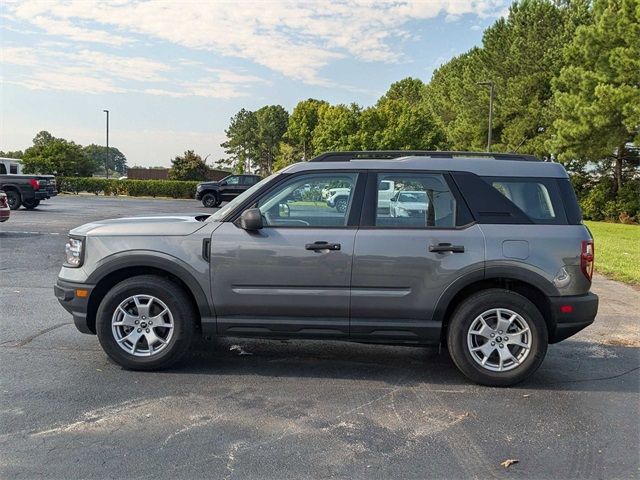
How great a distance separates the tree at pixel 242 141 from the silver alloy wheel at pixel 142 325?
8726cm

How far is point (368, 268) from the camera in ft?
15.4

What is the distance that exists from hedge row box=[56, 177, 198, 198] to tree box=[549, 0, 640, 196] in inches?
1142

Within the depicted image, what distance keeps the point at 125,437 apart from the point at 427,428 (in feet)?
6.60

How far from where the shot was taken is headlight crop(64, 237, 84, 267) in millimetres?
4965

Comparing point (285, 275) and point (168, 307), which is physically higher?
point (285, 275)

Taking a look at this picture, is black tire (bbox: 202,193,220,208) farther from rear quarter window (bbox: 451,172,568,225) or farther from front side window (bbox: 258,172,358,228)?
rear quarter window (bbox: 451,172,568,225)

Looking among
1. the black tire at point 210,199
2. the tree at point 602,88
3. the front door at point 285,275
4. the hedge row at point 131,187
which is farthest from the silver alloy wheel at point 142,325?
the hedge row at point 131,187

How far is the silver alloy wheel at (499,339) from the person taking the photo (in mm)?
4715

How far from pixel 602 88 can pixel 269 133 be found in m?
68.4

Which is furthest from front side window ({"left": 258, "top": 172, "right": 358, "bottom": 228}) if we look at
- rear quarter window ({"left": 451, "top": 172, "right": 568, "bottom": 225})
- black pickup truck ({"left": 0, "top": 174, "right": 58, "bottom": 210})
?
black pickup truck ({"left": 0, "top": 174, "right": 58, "bottom": 210})

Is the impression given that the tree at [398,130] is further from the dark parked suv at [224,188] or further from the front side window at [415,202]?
the front side window at [415,202]

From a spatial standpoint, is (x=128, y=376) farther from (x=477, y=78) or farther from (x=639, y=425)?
(x=477, y=78)

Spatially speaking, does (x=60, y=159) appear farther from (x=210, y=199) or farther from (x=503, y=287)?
(x=503, y=287)

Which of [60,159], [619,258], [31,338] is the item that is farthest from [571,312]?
[60,159]
